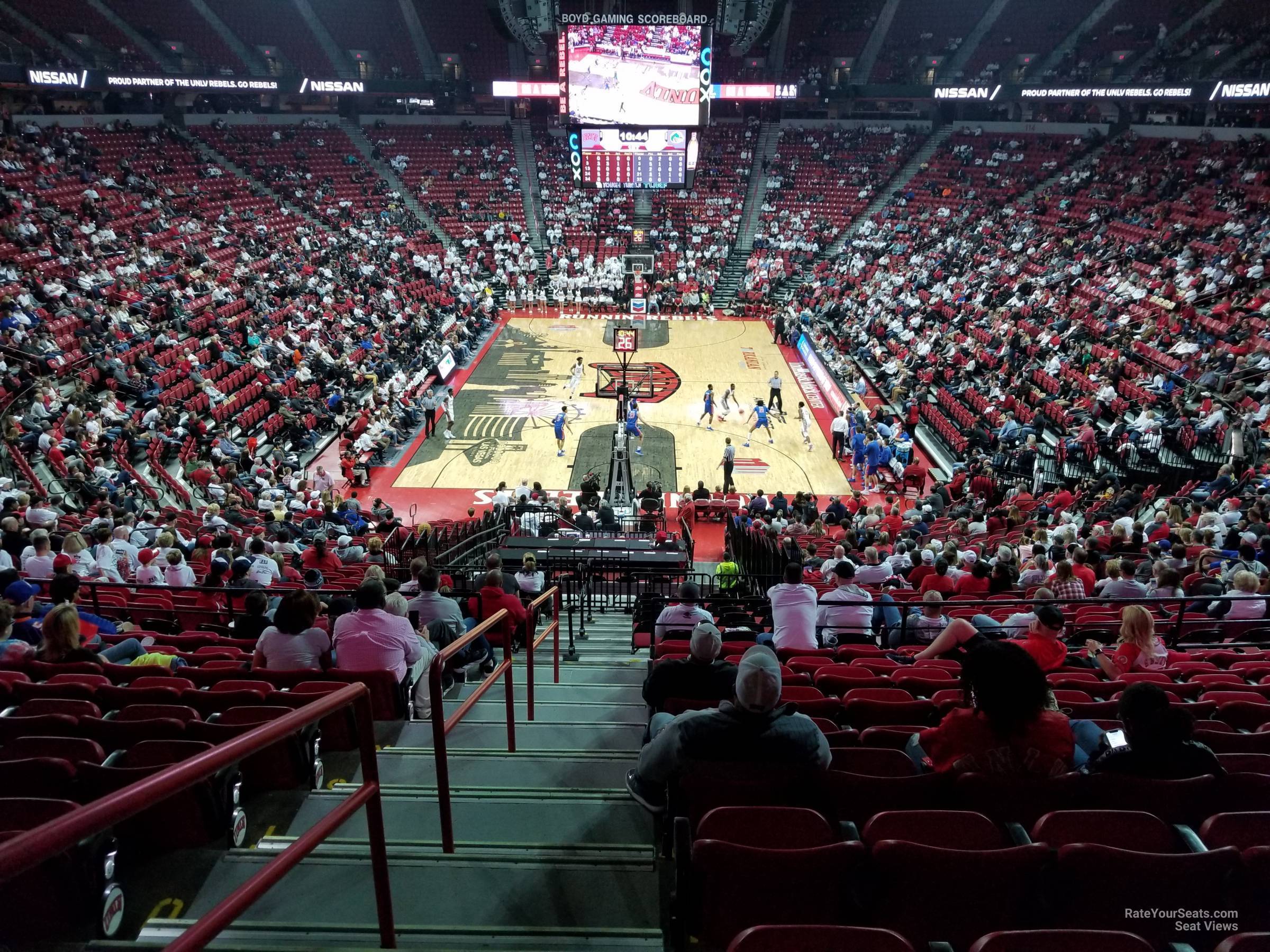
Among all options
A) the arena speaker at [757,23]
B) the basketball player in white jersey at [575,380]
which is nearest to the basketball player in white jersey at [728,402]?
the basketball player in white jersey at [575,380]

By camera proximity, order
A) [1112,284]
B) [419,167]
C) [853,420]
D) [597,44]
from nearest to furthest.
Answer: [853,420] → [1112,284] → [597,44] → [419,167]

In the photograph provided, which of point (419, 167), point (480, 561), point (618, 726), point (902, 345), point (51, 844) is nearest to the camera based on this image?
point (51, 844)

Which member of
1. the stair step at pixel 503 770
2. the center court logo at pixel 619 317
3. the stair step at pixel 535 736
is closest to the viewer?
the stair step at pixel 503 770

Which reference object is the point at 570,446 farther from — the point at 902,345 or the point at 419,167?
the point at 419,167

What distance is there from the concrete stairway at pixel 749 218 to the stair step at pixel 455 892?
35.9 meters

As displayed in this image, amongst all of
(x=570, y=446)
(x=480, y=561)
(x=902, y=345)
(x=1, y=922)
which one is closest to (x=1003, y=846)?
(x=1, y=922)

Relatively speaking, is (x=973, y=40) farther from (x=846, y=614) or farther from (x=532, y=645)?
(x=532, y=645)

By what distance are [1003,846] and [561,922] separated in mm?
1822

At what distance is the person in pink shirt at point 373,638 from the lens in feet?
17.5

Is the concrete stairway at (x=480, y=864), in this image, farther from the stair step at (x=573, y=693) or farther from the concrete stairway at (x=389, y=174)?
the concrete stairway at (x=389, y=174)

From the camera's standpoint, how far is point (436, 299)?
1287 inches

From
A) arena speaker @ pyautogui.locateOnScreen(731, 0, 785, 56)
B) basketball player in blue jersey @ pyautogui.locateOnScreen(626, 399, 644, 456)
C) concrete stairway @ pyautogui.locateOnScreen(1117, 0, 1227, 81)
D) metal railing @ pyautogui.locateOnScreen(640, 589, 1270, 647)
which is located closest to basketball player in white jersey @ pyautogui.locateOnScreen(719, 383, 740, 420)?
basketball player in blue jersey @ pyautogui.locateOnScreen(626, 399, 644, 456)

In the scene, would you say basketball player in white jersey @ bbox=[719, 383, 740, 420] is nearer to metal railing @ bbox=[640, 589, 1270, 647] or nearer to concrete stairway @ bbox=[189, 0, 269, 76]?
metal railing @ bbox=[640, 589, 1270, 647]

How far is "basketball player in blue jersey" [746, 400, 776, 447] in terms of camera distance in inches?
908
